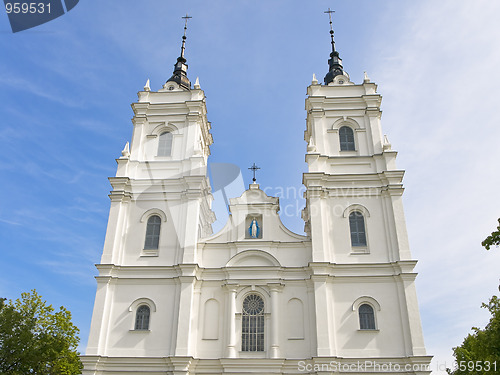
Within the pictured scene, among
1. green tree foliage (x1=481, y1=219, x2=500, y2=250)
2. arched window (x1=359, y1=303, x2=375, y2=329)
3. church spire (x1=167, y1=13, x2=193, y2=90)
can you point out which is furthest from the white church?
green tree foliage (x1=481, y1=219, x2=500, y2=250)

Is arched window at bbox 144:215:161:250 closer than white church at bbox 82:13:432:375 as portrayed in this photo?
No

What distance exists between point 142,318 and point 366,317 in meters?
10.7

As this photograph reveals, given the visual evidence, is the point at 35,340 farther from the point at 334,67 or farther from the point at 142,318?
the point at 334,67

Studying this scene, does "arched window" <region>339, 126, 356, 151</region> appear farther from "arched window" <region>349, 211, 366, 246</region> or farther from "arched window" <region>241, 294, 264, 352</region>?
"arched window" <region>241, 294, 264, 352</region>

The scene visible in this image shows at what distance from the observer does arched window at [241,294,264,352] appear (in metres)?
22.1

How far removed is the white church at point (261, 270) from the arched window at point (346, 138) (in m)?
0.07

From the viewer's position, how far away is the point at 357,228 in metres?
24.5

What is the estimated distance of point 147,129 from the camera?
28.5 meters

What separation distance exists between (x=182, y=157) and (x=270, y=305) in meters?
9.98

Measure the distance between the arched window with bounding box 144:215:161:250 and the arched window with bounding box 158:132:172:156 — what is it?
4272mm

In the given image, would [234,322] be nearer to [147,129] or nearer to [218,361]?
[218,361]

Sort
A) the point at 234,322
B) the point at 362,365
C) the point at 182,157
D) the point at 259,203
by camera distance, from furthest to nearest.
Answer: the point at 182,157
the point at 259,203
the point at 234,322
the point at 362,365

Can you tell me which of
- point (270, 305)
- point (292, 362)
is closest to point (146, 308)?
point (270, 305)

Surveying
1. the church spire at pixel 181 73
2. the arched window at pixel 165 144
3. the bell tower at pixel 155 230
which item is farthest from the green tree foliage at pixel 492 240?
the church spire at pixel 181 73
